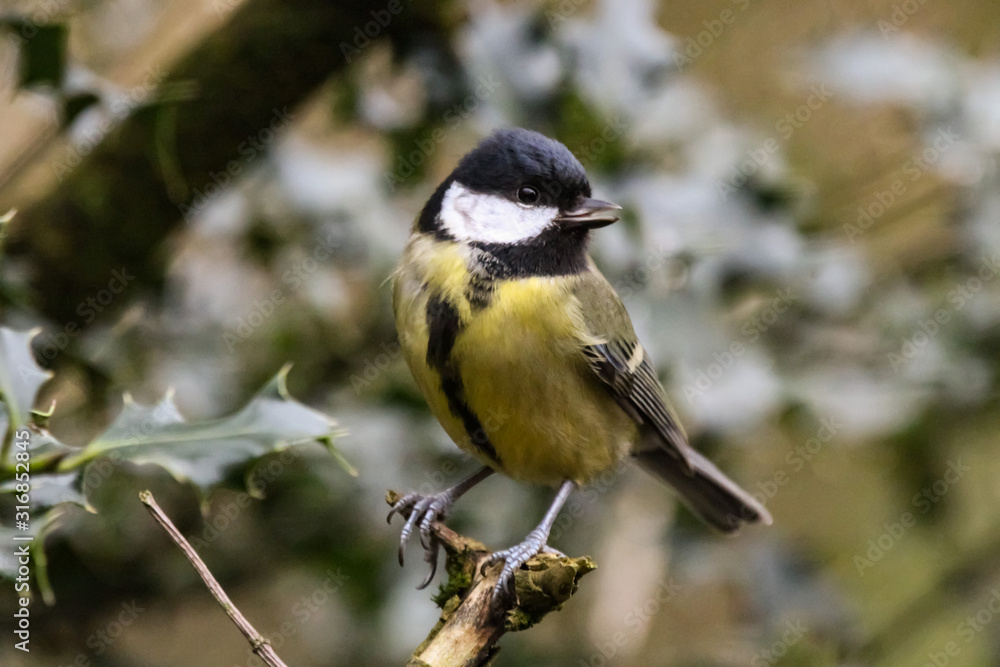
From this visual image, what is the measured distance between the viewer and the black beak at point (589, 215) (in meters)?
1.87

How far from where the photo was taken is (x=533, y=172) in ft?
6.25

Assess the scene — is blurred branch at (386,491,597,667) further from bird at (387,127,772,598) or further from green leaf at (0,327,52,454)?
green leaf at (0,327,52,454)

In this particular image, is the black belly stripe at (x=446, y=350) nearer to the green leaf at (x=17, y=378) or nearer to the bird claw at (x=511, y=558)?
the bird claw at (x=511, y=558)

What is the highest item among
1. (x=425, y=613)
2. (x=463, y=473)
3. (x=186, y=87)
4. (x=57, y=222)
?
(x=186, y=87)

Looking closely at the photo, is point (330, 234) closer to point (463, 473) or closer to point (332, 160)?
point (332, 160)

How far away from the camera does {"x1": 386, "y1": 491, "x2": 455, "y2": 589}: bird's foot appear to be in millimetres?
1871

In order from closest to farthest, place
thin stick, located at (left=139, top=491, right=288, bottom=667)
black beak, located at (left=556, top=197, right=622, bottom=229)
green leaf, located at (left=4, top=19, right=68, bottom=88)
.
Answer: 1. thin stick, located at (left=139, top=491, right=288, bottom=667)
2. green leaf, located at (left=4, top=19, right=68, bottom=88)
3. black beak, located at (left=556, top=197, right=622, bottom=229)

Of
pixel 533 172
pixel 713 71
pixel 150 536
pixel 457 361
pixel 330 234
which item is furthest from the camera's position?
pixel 713 71

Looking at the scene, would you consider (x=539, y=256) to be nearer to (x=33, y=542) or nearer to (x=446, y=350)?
(x=446, y=350)

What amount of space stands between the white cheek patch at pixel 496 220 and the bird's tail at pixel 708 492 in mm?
762

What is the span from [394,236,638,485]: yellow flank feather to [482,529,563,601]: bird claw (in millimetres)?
188

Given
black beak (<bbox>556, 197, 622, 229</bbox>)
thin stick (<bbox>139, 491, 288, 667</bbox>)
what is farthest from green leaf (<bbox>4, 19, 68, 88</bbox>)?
black beak (<bbox>556, 197, 622, 229</bbox>)

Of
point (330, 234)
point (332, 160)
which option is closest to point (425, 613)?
point (330, 234)

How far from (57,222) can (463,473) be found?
1.09 meters
